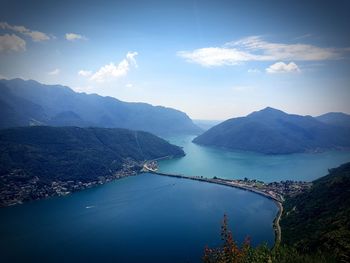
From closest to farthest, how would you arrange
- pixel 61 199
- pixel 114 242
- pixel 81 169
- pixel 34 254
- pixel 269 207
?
pixel 34 254 → pixel 114 242 → pixel 269 207 → pixel 61 199 → pixel 81 169

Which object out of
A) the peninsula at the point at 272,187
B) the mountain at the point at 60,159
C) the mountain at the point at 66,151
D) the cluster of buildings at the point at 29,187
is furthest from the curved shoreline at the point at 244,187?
the cluster of buildings at the point at 29,187

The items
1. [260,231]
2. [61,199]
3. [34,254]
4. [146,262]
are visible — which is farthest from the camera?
[61,199]

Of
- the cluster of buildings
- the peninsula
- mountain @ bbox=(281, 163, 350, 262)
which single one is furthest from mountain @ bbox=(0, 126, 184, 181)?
mountain @ bbox=(281, 163, 350, 262)

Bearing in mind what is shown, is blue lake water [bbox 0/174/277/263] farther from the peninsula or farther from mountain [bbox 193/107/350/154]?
mountain [bbox 193/107/350/154]

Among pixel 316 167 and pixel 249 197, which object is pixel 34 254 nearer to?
pixel 249 197

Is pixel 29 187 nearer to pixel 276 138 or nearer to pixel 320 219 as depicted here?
pixel 320 219

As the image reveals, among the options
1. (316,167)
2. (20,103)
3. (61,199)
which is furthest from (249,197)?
(20,103)
